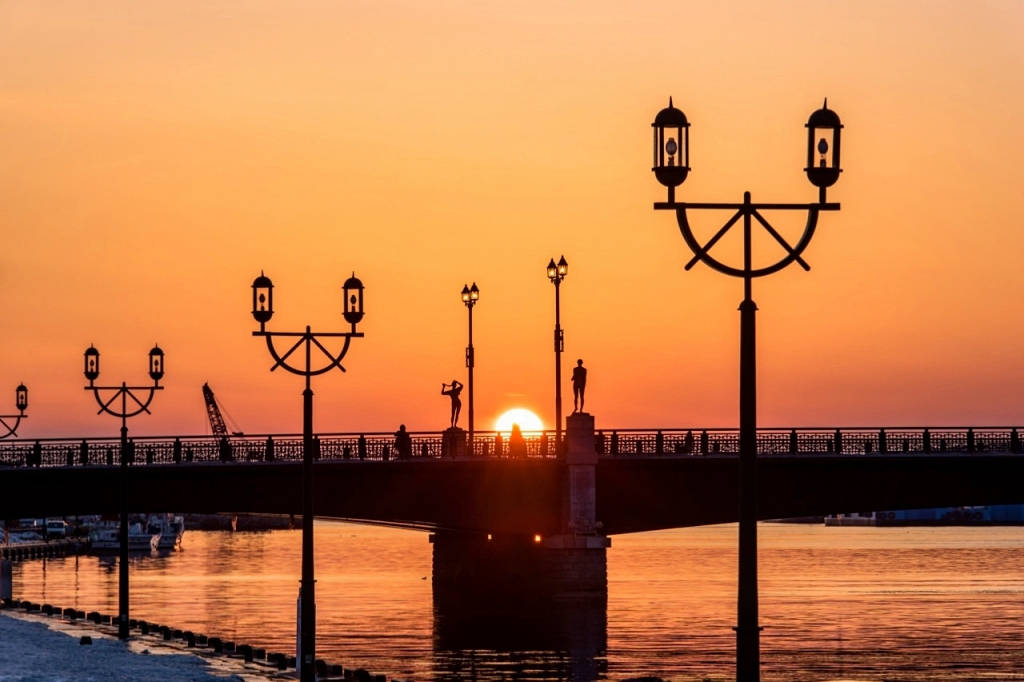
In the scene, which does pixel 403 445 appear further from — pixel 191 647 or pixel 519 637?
pixel 191 647

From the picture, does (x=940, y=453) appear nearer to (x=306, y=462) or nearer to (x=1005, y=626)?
(x=1005, y=626)

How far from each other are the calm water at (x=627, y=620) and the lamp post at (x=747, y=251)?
33532 mm

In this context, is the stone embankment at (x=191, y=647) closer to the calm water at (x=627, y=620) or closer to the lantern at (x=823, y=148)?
the calm water at (x=627, y=620)

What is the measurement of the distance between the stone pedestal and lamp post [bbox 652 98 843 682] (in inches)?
2164

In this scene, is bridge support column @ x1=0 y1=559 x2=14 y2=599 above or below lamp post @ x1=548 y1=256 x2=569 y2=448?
below

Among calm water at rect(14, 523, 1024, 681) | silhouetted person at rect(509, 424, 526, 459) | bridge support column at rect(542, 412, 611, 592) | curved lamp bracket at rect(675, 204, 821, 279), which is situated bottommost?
calm water at rect(14, 523, 1024, 681)

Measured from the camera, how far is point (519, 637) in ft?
228

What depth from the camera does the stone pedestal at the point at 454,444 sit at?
77.9 meters

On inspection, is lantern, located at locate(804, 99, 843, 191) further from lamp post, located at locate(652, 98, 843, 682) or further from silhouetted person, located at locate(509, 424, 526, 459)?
silhouetted person, located at locate(509, 424, 526, 459)

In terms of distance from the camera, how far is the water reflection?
59344 mm

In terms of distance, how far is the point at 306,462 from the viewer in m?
36.7

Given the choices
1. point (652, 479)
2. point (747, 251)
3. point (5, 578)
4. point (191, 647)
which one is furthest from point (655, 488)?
point (747, 251)

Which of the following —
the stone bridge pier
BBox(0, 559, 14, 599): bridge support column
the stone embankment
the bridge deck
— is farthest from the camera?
the stone bridge pier

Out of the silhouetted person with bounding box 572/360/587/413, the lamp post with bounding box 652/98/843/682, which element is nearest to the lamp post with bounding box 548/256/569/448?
the silhouetted person with bounding box 572/360/587/413
